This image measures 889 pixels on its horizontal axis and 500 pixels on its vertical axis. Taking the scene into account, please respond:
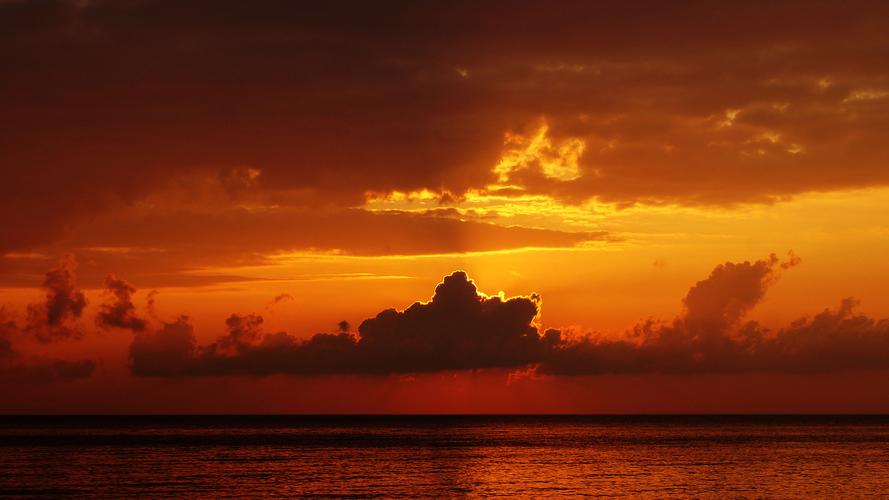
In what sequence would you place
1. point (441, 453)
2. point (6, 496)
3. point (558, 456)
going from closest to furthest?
point (6, 496)
point (558, 456)
point (441, 453)

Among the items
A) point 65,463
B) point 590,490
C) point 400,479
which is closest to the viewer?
point 590,490

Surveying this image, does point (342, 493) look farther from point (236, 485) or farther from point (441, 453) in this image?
point (441, 453)

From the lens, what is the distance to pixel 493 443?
545 ft

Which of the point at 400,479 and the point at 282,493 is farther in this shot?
the point at 400,479

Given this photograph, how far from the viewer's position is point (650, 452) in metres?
134

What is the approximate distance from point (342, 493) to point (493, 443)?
9081 cm

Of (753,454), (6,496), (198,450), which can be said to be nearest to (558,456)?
(753,454)

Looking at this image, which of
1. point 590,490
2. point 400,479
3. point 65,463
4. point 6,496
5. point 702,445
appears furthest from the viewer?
point 702,445

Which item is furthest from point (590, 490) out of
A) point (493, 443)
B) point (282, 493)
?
point (493, 443)

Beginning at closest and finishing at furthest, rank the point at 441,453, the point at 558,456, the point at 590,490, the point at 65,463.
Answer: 1. the point at 590,490
2. the point at 65,463
3. the point at 558,456
4. the point at 441,453

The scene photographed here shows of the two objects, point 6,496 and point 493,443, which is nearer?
point 6,496

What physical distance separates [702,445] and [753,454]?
2604 centimetres

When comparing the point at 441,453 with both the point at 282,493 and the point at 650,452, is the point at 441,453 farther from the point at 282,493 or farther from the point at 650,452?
the point at 282,493

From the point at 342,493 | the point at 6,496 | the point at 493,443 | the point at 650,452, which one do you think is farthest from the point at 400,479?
the point at 493,443
